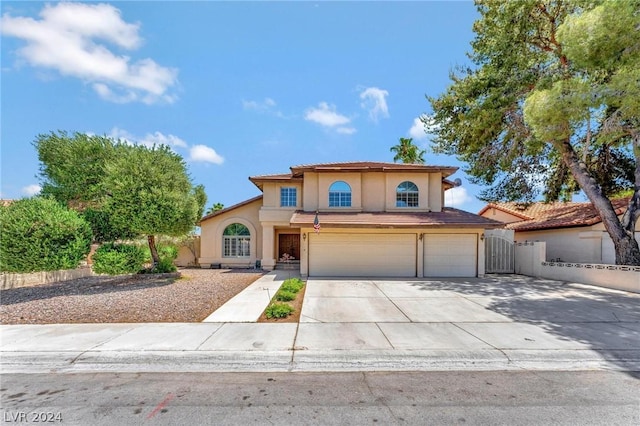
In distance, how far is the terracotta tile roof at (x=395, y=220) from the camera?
14.5 m

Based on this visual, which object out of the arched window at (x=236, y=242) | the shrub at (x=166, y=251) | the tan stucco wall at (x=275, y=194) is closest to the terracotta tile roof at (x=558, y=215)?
the tan stucco wall at (x=275, y=194)

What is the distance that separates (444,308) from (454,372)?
4.10 m

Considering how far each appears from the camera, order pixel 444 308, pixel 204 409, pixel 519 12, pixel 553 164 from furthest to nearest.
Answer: pixel 553 164
pixel 519 12
pixel 444 308
pixel 204 409

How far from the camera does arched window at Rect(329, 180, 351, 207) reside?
1706 cm

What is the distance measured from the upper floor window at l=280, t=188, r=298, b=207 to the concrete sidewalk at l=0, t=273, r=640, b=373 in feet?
32.7

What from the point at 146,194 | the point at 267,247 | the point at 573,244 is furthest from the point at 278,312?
the point at 573,244

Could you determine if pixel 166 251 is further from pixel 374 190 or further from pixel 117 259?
pixel 374 190

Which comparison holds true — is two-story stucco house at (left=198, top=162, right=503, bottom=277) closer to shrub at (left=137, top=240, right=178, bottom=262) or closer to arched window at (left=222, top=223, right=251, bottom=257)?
arched window at (left=222, top=223, right=251, bottom=257)

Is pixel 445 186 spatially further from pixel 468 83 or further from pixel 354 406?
pixel 354 406

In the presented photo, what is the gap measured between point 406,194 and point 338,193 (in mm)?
3882

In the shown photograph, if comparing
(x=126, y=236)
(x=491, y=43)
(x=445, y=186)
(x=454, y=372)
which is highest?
(x=491, y=43)

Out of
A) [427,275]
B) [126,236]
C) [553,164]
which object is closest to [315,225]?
[427,275]

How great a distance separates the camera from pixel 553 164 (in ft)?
57.1

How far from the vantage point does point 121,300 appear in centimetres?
996
